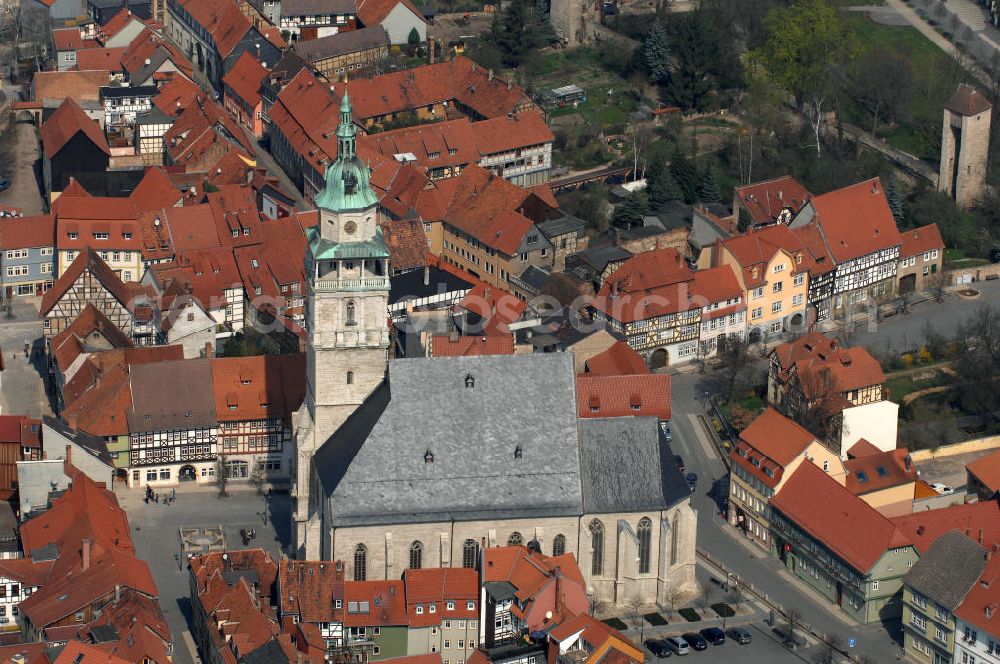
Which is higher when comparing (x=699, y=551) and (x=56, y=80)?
(x=56, y=80)

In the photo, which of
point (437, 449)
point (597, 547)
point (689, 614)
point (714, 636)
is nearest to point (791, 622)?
point (714, 636)

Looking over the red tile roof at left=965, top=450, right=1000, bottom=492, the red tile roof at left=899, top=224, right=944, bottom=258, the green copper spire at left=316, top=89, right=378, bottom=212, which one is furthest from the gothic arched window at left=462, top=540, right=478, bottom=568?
the red tile roof at left=899, top=224, right=944, bottom=258

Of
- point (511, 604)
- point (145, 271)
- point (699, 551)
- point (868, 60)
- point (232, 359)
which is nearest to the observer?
point (511, 604)

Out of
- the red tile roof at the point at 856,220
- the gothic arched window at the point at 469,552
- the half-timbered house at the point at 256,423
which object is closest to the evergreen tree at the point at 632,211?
the red tile roof at the point at 856,220

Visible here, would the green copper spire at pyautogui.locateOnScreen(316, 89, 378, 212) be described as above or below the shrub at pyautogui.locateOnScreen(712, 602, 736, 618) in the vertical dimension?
above

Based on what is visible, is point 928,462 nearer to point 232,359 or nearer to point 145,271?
point 232,359

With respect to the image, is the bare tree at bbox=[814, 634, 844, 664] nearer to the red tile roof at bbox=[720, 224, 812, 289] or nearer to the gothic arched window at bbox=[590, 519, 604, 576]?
the gothic arched window at bbox=[590, 519, 604, 576]

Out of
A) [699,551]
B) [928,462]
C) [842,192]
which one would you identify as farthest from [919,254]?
[699,551]
